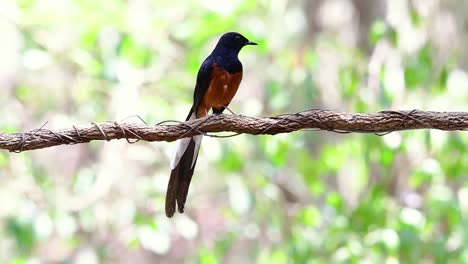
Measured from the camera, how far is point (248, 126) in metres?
2.60

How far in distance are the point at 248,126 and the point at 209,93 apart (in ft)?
2.96

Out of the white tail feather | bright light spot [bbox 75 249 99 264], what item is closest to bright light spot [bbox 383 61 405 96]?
the white tail feather

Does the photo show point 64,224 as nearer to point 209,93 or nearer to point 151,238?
point 151,238

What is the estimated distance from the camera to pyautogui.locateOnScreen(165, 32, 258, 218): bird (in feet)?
10.7

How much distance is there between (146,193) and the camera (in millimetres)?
5184

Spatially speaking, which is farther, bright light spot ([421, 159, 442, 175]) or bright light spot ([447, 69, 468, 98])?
bright light spot ([447, 69, 468, 98])

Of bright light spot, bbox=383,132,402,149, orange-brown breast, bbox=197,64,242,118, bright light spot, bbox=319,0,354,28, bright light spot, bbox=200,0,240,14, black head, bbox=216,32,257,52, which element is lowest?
orange-brown breast, bbox=197,64,242,118

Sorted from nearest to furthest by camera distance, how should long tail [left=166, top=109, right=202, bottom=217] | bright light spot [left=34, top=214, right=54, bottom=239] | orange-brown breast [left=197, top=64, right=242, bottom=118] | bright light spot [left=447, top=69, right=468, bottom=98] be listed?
long tail [left=166, top=109, right=202, bottom=217], orange-brown breast [left=197, top=64, right=242, bottom=118], bright light spot [left=447, top=69, right=468, bottom=98], bright light spot [left=34, top=214, right=54, bottom=239]

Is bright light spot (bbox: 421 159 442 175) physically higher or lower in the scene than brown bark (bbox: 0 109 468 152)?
higher

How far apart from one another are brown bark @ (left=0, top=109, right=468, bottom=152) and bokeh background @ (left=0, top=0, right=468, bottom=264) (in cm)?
168

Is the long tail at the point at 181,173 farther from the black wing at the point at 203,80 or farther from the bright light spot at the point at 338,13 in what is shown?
the bright light spot at the point at 338,13

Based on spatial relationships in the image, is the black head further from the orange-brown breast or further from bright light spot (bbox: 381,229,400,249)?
bright light spot (bbox: 381,229,400,249)

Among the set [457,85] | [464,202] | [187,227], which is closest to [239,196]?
[187,227]

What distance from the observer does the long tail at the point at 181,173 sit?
315 cm
